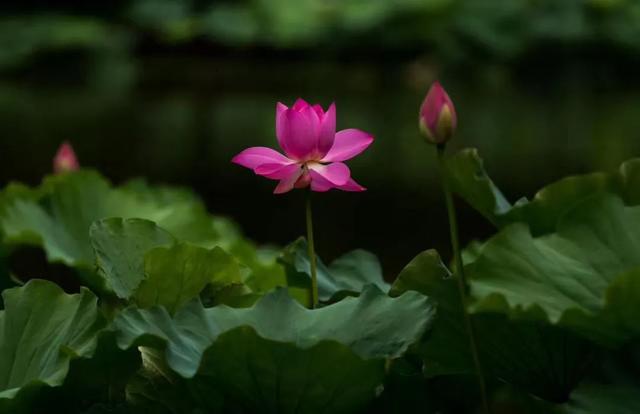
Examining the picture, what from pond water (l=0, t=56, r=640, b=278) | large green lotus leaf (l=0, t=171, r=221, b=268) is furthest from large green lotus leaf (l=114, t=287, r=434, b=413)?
pond water (l=0, t=56, r=640, b=278)

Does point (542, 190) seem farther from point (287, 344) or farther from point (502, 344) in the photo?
point (287, 344)

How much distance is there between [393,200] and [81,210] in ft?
9.29

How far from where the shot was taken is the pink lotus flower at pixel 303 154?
85 cm

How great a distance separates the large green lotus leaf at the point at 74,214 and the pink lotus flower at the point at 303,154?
1.64 feet

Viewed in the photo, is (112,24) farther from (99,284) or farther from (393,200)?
(99,284)

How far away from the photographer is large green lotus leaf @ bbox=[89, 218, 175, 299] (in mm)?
894

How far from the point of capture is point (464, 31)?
34.4ft

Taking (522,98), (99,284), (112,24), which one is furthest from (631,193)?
(112,24)

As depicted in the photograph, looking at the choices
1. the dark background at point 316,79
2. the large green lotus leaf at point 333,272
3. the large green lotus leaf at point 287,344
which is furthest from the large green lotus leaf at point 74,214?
the dark background at point 316,79

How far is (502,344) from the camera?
33.2 inches

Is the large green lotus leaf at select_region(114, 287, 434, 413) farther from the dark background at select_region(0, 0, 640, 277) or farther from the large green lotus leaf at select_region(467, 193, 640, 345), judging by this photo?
the dark background at select_region(0, 0, 640, 277)

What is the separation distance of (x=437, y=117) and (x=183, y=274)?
234 millimetres

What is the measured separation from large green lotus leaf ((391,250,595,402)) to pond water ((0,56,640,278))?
82.8 inches

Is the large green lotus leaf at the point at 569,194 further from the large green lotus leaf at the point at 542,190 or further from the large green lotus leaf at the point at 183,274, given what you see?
the large green lotus leaf at the point at 183,274
